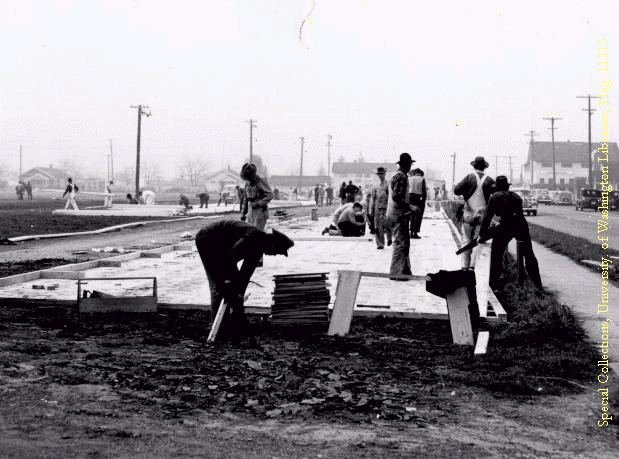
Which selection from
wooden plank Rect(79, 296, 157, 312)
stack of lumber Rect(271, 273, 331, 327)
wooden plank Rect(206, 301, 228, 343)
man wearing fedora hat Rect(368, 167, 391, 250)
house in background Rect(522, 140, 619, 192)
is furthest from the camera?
house in background Rect(522, 140, 619, 192)

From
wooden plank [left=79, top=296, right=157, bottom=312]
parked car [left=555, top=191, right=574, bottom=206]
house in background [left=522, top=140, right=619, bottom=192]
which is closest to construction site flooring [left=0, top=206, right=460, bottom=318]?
wooden plank [left=79, top=296, right=157, bottom=312]

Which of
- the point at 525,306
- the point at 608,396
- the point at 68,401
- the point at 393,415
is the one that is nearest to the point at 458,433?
the point at 393,415

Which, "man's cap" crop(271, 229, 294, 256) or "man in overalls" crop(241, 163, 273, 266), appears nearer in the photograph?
"man's cap" crop(271, 229, 294, 256)

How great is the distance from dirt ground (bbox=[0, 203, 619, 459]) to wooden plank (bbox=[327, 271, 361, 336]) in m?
0.14

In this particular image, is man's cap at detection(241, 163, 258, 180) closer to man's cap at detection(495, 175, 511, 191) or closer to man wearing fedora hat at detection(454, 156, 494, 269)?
man wearing fedora hat at detection(454, 156, 494, 269)

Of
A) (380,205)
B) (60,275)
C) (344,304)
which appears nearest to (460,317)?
(344,304)

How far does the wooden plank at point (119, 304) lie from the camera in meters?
8.52

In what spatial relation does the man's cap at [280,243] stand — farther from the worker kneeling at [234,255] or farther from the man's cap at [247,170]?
the man's cap at [247,170]

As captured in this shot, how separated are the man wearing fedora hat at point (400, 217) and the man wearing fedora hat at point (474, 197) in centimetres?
75

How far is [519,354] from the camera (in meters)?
6.80

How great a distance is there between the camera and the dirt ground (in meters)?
4.41

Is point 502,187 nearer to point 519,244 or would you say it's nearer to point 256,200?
point 519,244

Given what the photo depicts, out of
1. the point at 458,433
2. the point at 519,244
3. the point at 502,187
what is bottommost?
the point at 458,433

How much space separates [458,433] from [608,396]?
148cm
